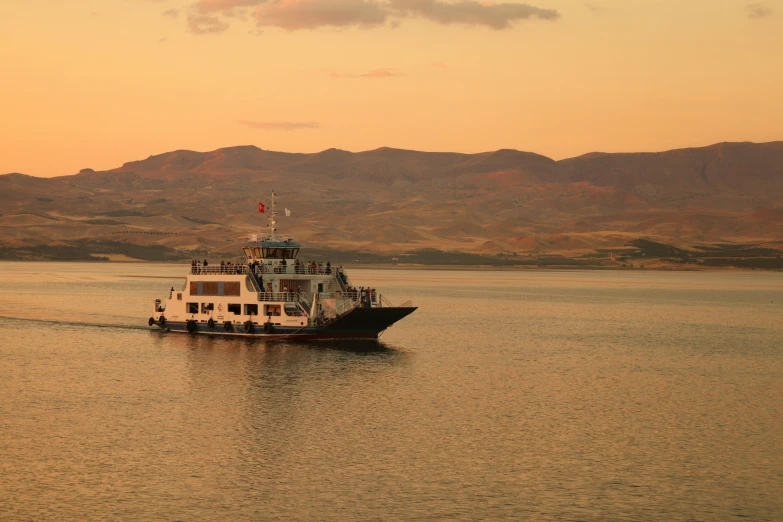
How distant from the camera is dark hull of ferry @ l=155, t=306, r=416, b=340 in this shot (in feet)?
260

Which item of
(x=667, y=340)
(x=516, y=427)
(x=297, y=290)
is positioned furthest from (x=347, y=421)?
(x=667, y=340)

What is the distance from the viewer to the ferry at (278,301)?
261 ft

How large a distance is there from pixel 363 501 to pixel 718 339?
6861cm

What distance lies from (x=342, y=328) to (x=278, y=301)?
5.75m

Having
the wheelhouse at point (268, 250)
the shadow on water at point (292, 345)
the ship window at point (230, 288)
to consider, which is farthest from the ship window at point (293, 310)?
the wheelhouse at point (268, 250)

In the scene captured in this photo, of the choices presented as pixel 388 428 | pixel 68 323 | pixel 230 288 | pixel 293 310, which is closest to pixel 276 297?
pixel 293 310

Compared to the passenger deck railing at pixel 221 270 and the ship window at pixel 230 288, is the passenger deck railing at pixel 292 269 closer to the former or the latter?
the passenger deck railing at pixel 221 270

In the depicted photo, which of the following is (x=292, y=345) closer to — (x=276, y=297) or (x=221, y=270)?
(x=276, y=297)

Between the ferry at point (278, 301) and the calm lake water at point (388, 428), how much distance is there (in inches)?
61.1

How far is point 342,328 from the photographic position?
263ft

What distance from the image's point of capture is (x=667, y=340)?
313 ft

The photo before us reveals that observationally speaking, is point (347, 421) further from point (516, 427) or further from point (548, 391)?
point (548, 391)

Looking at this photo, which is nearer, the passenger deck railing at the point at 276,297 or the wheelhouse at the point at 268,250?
the passenger deck railing at the point at 276,297

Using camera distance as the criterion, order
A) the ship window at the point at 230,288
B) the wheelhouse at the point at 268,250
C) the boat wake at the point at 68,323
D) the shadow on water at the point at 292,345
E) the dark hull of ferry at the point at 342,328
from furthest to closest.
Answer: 1. the boat wake at the point at 68,323
2. the wheelhouse at the point at 268,250
3. the ship window at the point at 230,288
4. the dark hull of ferry at the point at 342,328
5. the shadow on water at the point at 292,345
